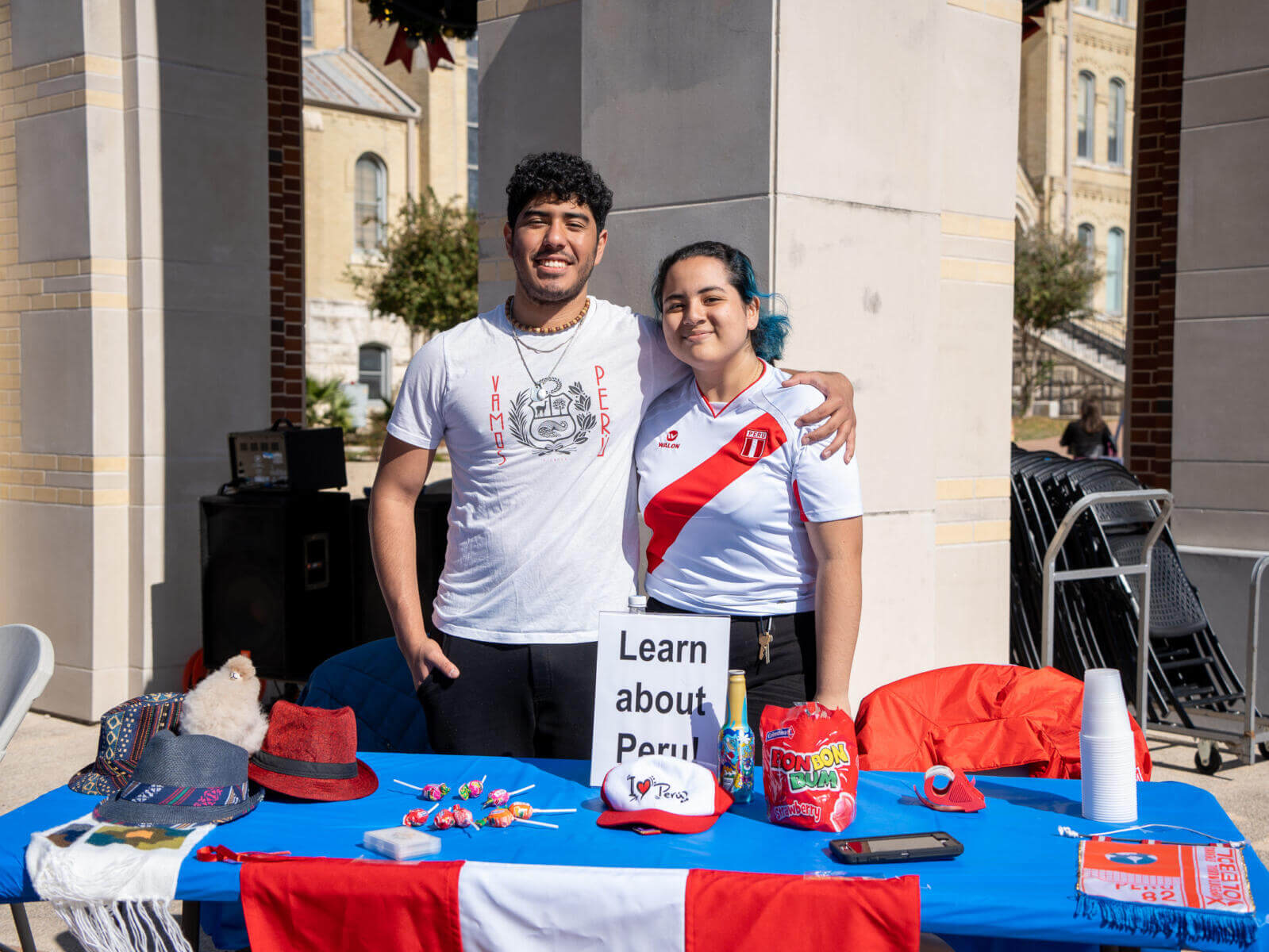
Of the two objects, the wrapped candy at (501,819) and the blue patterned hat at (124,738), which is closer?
the wrapped candy at (501,819)

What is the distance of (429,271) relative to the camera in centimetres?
2753

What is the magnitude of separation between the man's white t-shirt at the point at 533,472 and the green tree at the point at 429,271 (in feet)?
80.2

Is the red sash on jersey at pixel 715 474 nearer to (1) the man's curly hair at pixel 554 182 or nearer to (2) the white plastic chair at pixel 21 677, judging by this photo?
(1) the man's curly hair at pixel 554 182

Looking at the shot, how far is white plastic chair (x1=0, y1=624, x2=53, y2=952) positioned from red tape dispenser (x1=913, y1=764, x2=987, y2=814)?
219cm

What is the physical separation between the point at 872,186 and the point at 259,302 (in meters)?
4.23

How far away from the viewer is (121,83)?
6.54 metres

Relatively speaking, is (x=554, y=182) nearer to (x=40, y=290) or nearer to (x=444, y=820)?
(x=444, y=820)

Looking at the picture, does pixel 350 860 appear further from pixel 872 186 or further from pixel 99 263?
pixel 99 263

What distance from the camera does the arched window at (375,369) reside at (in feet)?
103

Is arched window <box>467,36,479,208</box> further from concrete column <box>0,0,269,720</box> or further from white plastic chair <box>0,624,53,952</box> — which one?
white plastic chair <box>0,624,53,952</box>

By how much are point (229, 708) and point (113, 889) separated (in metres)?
0.42

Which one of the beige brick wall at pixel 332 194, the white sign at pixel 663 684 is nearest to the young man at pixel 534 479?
A: the white sign at pixel 663 684

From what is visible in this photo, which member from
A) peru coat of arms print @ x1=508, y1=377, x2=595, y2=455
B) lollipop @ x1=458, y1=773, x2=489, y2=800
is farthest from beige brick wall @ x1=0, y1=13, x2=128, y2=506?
lollipop @ x1=458, y1=773, x2=489, y2=800

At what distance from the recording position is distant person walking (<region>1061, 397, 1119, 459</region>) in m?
12.8
